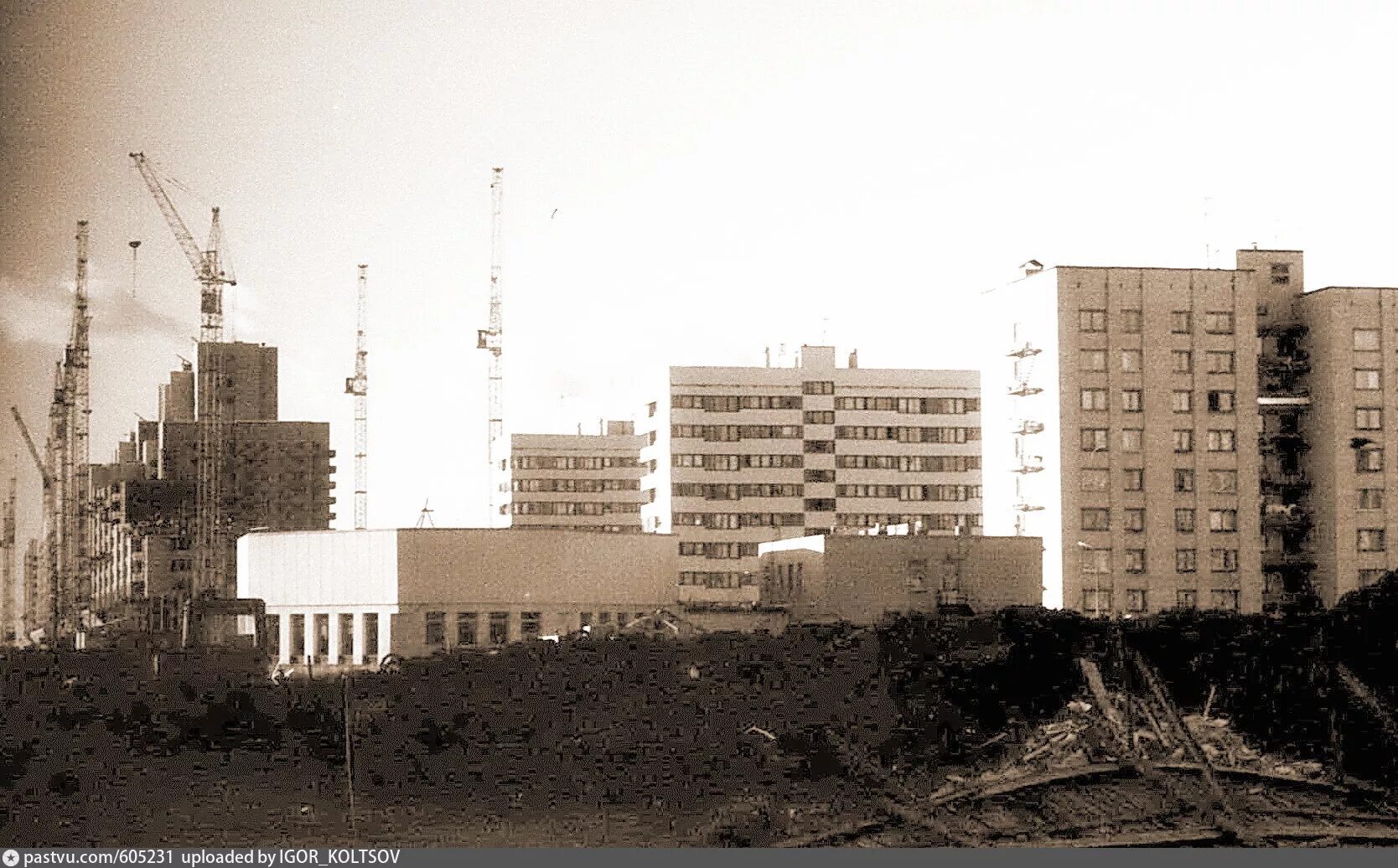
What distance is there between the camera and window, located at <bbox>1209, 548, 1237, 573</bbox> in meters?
13.4

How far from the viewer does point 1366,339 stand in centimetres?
1236

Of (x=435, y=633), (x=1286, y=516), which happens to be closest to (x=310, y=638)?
(x=435, y=633)

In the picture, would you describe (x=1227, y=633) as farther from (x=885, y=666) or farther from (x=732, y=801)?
(x=732, y=801)

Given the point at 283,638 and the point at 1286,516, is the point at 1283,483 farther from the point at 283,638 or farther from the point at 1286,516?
the point at 283,638

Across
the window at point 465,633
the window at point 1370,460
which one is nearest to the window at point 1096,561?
the window at point 1370,460

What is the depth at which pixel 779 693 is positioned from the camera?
10258 mm

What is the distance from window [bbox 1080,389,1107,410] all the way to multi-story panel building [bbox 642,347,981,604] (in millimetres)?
23961

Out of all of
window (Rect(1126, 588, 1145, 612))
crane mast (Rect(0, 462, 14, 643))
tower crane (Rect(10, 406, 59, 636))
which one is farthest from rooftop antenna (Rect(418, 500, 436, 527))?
window (Rect(1126, 588, 1145, 612))

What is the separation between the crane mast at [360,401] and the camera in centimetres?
1076

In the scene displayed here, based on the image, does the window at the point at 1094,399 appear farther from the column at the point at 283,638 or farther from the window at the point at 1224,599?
the column at the point at 283,638

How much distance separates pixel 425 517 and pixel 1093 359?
6.34 meters

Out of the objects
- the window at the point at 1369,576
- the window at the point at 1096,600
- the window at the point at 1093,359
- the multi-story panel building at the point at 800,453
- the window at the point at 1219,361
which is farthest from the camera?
the multi-story panel building at the point at 800,453

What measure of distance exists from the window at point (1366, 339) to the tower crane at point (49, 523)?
272 inches

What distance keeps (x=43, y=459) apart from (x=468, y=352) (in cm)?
208
